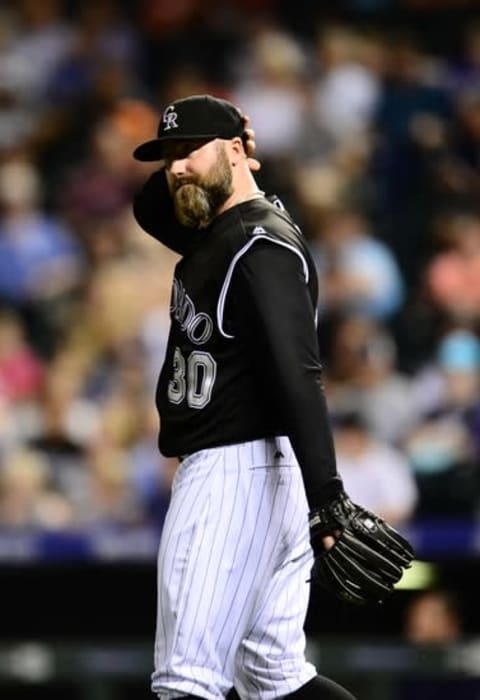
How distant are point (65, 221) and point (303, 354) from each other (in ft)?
17.9

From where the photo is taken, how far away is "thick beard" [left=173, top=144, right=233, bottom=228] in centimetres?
387

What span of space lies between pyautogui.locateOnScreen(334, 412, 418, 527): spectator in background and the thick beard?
9.47ft

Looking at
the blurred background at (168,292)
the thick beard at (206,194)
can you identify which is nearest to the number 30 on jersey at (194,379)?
the thick beard at (206,194)

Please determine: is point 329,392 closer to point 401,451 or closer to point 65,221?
point 401,451

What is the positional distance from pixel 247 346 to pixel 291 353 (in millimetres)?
149

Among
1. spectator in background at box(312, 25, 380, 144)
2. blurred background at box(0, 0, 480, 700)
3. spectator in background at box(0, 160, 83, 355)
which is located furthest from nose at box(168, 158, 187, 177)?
spectator in background at box(312, 25, 380, 144)

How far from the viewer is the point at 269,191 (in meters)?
8.50

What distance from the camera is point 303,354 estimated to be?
145 inches

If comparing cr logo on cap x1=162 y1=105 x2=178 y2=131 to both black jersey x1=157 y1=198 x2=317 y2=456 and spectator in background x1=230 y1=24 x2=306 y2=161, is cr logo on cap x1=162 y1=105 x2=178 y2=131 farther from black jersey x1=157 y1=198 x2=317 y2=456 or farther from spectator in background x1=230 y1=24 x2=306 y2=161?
spectator in background x1=230 y1=24 x2=306 y2=161

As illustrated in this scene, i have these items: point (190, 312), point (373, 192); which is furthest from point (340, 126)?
point (190, 312)

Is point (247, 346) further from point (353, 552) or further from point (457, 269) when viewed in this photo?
point (457, 269)

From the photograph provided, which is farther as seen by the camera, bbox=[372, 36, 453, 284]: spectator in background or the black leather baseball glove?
bbox=[372, 36, 453, 284]: spectator in background

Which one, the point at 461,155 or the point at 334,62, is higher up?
the point at 334,62

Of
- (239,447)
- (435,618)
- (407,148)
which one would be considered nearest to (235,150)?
(239,447)
